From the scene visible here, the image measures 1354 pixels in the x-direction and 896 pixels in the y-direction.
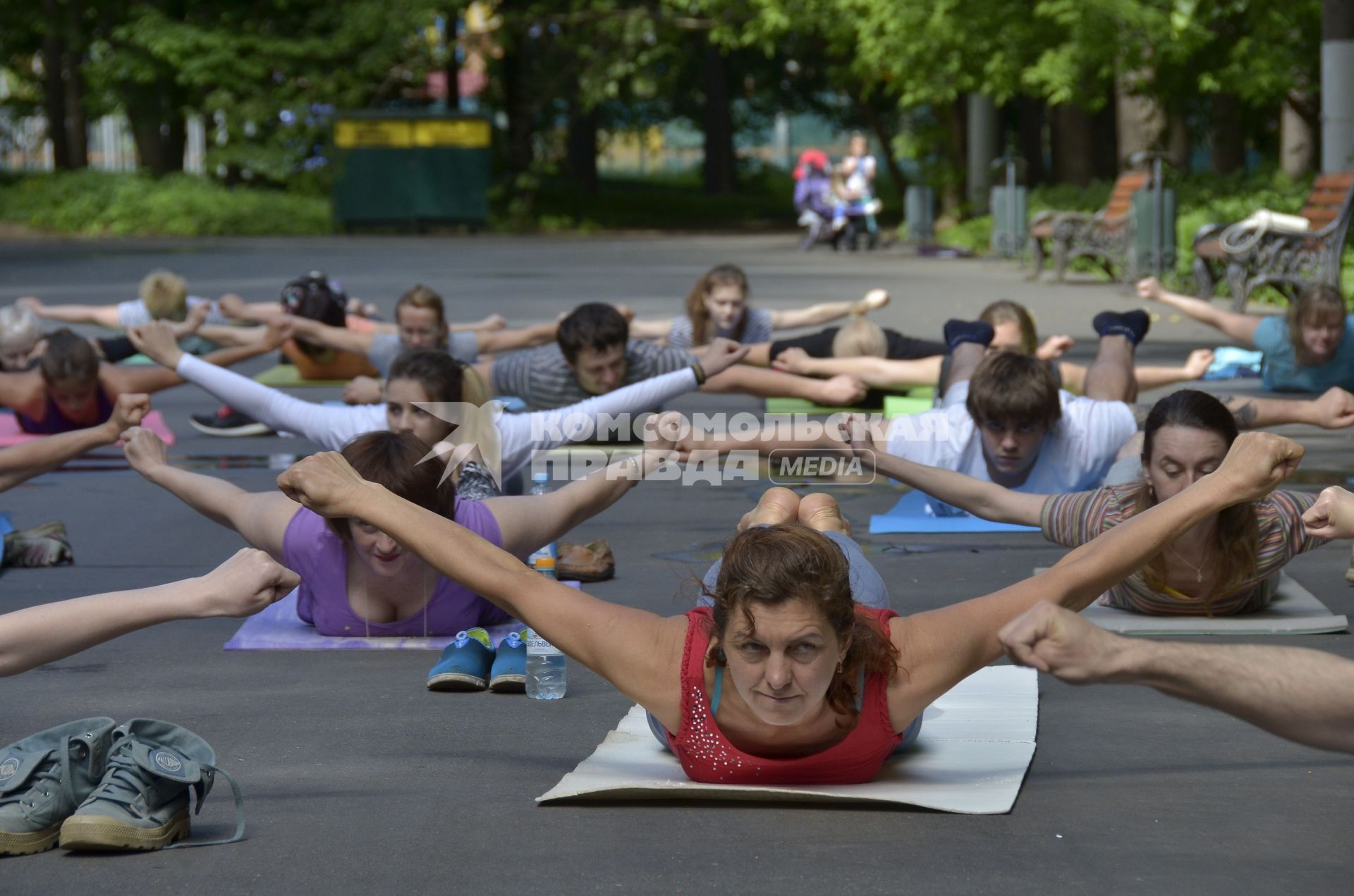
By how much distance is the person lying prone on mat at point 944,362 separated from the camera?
10133mm

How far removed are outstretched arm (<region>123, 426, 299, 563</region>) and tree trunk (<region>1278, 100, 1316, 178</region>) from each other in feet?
58.6

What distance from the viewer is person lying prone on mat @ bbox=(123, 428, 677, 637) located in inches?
232

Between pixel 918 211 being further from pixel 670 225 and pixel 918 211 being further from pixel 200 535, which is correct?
pixel 200 535

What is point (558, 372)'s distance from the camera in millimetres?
10016

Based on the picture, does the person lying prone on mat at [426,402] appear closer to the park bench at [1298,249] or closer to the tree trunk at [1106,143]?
the park bench at [1298,249]

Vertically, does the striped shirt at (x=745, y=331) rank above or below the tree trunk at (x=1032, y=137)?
below

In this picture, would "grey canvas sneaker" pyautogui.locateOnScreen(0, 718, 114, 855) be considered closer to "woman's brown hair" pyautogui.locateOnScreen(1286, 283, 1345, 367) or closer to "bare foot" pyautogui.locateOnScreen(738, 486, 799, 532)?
"bare foot" pyautogui.locateOnScreen(738, 486, 799, 532)

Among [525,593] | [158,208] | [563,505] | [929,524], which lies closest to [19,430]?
[929,524]

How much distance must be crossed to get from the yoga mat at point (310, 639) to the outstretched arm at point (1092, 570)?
2.21 metres

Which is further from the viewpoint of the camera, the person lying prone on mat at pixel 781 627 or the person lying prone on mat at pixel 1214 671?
the person lying prone on mat at pixel 781 627

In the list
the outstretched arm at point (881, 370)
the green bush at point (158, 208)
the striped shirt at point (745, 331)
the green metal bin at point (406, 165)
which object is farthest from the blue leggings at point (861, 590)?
the green bush at point (158, 208)

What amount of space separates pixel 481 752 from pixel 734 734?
3.08ft

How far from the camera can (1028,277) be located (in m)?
22.5

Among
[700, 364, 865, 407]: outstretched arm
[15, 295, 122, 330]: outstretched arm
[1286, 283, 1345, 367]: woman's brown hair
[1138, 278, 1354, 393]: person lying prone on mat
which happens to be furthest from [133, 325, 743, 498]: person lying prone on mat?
[15, 295, 122, 330]: outstretched arm
